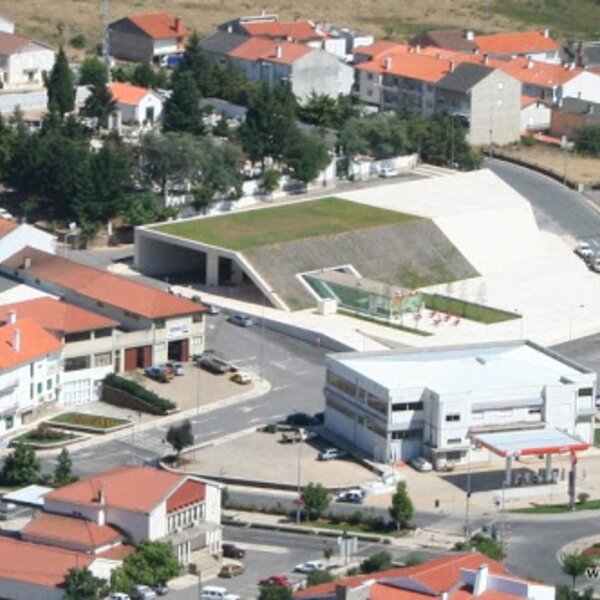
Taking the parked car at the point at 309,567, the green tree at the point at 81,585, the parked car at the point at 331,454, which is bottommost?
the parked car at the point at 331,454

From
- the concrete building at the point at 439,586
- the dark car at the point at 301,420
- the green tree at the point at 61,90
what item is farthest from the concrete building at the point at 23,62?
the concrete building at the point at 439,586

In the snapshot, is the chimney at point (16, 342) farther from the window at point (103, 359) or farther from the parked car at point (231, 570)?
the parked car at point (231, 570)

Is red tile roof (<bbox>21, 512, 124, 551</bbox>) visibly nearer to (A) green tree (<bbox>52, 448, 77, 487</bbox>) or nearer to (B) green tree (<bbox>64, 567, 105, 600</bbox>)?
(B) green tree (<bbox>64, 567, 105, 600</bbox>)

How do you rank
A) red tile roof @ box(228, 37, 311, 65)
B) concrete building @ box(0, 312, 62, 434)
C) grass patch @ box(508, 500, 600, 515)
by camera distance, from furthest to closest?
red tile roof @ box(228, 37, 311, 65) < concrete building @ box(0, 312, 62, 434) < grass patch @ box(508, 500, 600, 515)

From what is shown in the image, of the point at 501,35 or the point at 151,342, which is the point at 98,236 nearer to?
the point at 151,342

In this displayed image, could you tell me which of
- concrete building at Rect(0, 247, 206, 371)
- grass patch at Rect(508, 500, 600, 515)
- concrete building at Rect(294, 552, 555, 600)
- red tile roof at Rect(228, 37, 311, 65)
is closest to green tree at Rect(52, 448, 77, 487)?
concrete building at Rect(0, 247, 206, 371)

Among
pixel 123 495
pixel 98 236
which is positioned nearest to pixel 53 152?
pixel 98 236

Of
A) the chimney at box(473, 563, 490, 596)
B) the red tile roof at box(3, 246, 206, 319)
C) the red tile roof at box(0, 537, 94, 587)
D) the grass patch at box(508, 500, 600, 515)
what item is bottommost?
the grass patch at box(508, 500, 600, 515)
